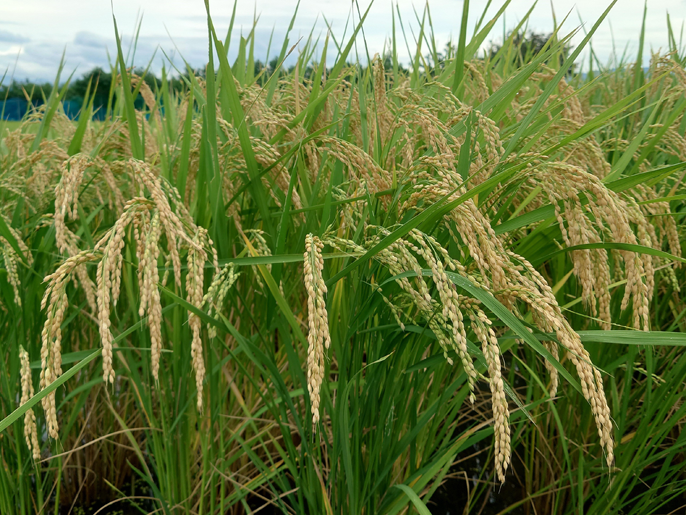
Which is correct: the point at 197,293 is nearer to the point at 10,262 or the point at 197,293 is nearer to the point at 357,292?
the point at 357,292

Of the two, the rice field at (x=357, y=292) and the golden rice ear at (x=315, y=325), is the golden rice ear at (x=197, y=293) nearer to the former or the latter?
the rice field at (x=357, y=292)

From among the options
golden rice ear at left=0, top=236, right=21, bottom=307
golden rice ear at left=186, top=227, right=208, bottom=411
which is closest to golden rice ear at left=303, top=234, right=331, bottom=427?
golden rice ear at left=186, top=227, right=208, bottom=411

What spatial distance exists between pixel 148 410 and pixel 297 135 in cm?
103

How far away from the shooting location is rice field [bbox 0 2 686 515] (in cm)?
104

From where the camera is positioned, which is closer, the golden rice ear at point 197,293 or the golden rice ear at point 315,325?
the golden rice ear at point 315,325

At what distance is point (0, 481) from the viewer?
1.75 m

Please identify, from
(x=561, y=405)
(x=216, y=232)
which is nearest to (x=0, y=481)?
(x=216, y=232)

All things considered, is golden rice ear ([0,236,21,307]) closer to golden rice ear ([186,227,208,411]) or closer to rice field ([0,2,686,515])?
rice field ([0,2,686,515])

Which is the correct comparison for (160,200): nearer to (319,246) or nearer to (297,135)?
(319,246)

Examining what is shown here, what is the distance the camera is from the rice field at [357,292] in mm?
1037

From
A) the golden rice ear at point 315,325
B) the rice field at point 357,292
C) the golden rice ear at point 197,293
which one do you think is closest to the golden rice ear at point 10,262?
the rice field at point 357,292

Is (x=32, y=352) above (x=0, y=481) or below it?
above

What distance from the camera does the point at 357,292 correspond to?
1263mm

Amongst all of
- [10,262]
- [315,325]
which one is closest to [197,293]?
[315,325]
